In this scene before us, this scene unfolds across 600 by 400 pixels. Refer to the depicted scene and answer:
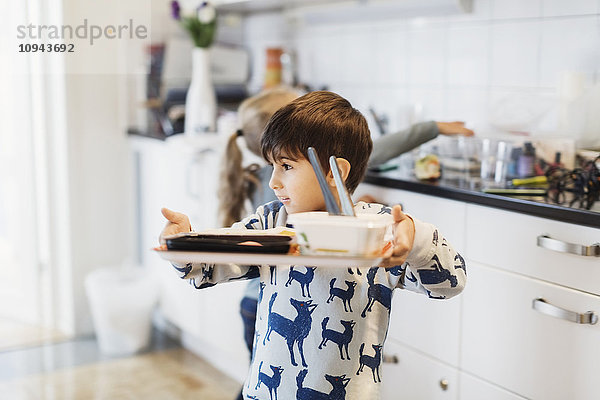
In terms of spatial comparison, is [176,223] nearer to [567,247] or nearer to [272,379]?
[272,379]

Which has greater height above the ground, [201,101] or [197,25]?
[197,25]

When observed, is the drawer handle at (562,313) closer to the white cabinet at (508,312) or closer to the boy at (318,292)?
the white cabinet at (508,312)

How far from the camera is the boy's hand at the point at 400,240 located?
113 cm

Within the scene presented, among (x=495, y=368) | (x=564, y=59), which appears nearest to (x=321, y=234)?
(x=495, y=368)

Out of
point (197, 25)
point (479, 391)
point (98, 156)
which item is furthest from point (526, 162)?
point (98, 156)

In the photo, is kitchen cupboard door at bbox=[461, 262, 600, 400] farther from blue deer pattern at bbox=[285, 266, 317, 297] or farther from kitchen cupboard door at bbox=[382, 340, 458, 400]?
blue deer pattern at bbox=[285, 266, 317, 297]

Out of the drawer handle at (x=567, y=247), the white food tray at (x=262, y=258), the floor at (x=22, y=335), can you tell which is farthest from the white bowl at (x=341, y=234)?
the floor at (x=22, y=335)

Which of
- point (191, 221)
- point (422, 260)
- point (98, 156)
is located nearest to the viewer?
point (422, 260)

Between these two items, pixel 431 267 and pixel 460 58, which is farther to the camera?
pixel 460 58

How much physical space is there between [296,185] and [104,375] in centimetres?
182

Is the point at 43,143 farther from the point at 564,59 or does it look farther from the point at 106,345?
the point at 564,59

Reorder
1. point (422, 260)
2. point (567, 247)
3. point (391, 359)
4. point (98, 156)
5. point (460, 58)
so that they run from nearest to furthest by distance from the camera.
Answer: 1. point (422, 260)
2. point (567, 247)
3. point (391, 359)
4. point (460, 58)
5. point (98, 156)

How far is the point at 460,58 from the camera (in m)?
2.44

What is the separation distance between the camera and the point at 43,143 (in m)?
3.12
